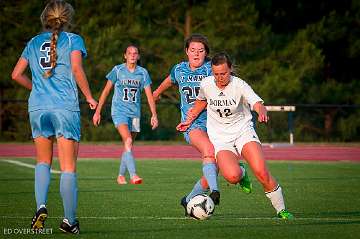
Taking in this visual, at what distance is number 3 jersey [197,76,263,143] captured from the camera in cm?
1080

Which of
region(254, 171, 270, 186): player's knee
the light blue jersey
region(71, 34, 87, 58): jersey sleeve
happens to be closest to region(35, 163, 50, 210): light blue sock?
the light blue jersey

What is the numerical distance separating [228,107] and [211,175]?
0.90m

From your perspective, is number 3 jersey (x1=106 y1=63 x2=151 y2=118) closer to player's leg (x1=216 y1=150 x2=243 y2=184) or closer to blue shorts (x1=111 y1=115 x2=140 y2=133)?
blue shorts (x1=111 y1=115 x2=140 y2=133)

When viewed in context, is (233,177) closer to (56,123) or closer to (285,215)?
(285,215)

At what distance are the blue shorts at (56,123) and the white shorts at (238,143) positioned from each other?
7.73 ft

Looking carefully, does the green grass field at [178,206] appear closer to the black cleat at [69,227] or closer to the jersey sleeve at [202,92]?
the black cleat at [69,227]

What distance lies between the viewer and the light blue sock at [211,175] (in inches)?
442

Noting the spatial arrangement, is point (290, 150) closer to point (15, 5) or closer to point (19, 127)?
point (19, 127)

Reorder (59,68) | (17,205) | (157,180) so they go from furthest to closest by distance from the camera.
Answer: (157,180)
(17,205)
(59,68)

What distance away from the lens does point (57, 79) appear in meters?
9.14

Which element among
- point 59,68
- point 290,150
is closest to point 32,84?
point 59,68

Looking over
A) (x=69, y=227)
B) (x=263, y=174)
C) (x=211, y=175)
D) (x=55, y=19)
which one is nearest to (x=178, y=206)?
(x=211, y=175)

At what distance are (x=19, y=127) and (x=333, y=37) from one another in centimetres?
1275

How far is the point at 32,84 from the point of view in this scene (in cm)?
930
